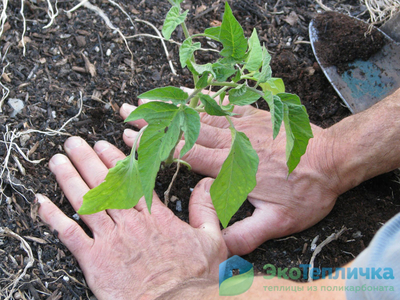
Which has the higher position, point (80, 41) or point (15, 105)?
point (80, 41)

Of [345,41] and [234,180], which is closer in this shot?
[234,180]

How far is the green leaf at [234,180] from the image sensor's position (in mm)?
1113

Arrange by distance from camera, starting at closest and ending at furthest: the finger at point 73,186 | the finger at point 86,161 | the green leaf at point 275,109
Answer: the green leaf at point 275,109, the finger at point 73,186, the finger at point 86,161

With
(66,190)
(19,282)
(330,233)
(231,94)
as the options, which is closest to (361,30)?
(330,233)

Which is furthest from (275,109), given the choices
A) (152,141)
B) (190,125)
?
(152,141)

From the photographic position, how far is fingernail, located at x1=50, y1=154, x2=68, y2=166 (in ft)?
5.01

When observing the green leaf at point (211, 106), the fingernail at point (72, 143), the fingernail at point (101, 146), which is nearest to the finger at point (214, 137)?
the fingernail at point (101, 146)

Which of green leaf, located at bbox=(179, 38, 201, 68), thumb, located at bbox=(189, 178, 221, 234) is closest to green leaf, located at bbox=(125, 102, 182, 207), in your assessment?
green leaf, located at bbox=(179, 38, 201, 68)

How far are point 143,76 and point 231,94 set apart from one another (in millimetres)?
868

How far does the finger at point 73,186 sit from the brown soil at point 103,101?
46mm

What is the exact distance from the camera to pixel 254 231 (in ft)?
4.88

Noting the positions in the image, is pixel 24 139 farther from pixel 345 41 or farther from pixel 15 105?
pixel 345 41

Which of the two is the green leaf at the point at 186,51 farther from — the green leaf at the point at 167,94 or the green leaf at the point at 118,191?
the green leaf at the point at 118,191

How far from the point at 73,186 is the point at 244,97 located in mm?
814
